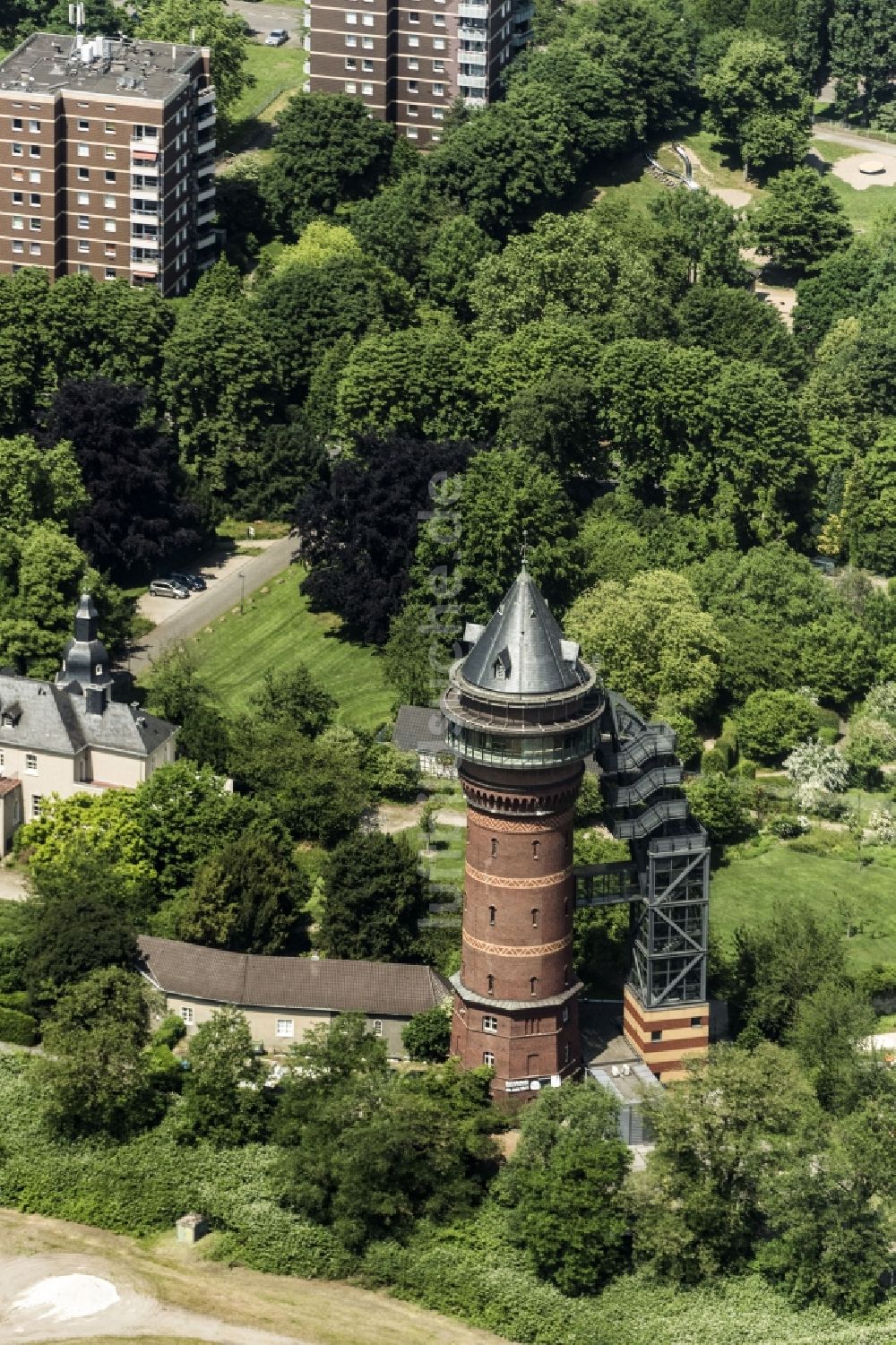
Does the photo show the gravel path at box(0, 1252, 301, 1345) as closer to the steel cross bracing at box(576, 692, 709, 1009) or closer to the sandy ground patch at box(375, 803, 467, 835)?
the steel cross bracing at box(576, 692, 709, 1009)

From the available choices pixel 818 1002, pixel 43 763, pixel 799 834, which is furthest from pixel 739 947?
pixel 43 763

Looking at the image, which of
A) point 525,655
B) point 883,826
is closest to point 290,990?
point 525,655

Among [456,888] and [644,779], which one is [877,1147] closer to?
[644,779]

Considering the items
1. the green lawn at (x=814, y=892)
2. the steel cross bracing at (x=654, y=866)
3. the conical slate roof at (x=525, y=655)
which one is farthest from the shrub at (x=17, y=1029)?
the green lawn at (x=814, y=892)

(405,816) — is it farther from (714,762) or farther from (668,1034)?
(668,1034)

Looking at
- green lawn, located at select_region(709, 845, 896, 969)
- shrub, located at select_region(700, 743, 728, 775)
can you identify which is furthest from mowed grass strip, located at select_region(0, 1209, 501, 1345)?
shrub, located at select_region(700, 743, 728, 775)

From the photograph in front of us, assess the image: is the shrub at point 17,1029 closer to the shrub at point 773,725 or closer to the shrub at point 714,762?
the shrub at point 714,762
